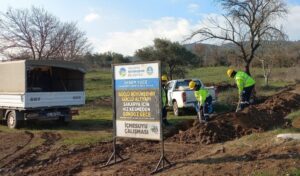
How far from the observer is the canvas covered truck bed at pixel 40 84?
1852 centimetres

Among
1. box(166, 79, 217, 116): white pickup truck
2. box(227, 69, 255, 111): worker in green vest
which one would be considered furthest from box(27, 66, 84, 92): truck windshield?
box(227, 69, 255, 111): worker in green vest

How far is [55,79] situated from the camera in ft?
71.9

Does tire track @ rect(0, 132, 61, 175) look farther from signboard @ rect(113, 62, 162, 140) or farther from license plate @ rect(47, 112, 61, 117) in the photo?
license plate @ rect(47, 112, 61, 117)

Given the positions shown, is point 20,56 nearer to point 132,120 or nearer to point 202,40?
point 202,40

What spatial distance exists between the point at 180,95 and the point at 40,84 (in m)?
6.18

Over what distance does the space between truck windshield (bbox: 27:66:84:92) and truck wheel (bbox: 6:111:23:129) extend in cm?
173

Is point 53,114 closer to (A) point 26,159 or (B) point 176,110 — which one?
(B) point 176,110

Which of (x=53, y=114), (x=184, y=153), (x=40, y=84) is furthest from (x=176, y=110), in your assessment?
(x=184, y=153)

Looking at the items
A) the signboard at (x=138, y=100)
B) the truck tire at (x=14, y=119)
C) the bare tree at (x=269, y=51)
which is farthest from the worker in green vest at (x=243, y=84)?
the bare tree at (x=269, y=51)

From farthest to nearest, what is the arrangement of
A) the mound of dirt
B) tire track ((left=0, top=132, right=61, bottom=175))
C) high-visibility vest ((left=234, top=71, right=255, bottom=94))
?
high-visibility vest ((left=234, top=71, right=255, bottom=94)), the mound of dirt, tire track ((left=0, top=132, right=61, bottom=175))

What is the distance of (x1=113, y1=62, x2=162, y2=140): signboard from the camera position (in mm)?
10195

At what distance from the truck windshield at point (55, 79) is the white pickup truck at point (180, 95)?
14.4 ft

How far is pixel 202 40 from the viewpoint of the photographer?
3584cm

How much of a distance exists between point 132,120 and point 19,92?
30.2 ft
